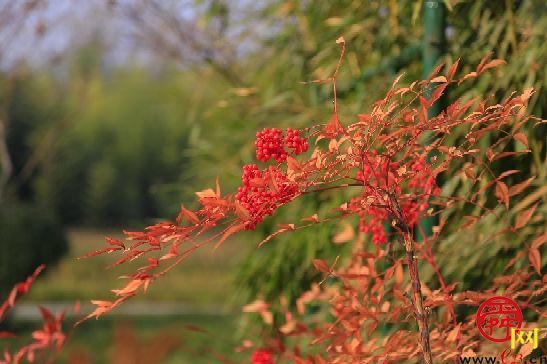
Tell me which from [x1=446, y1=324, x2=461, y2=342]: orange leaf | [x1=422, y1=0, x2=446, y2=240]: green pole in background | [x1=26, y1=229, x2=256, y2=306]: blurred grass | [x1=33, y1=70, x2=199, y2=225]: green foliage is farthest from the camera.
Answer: [x1=33, y1=70, x2=199, y2=225]: green foliage

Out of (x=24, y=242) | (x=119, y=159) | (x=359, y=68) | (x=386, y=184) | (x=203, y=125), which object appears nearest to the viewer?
(x=386, y=184)

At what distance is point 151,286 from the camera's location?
14117 mm

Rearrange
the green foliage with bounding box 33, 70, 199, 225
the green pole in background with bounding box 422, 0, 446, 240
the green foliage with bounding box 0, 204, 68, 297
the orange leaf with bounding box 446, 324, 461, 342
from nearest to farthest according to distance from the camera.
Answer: the orange leaf with bounding box 446, 324, 461, 342
the green pole in background with bounding box 422, 0, 446, 240
the green foliage with bounding box 0, 204, 68, 297
the green foliage with bounding box 33, 70, 199, 225

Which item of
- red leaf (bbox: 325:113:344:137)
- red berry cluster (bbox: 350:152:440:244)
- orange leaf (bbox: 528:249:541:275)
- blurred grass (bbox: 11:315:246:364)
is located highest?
red leaf (bbox: 325:113:344:137)

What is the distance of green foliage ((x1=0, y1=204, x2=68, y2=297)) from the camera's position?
10141 mm

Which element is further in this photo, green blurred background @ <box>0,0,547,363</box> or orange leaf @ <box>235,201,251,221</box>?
green blurred background @ <box>0,0,547,363</box>

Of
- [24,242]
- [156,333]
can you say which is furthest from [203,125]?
[156,333]

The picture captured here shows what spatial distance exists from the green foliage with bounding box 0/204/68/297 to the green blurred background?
2 centimetres

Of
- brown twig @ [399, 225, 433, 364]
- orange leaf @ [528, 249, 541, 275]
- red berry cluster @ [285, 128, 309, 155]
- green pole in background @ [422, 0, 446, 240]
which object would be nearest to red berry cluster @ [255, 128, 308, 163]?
red berry cluster @ [285, 128, 309, 155]

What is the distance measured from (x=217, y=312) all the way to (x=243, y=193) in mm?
10692

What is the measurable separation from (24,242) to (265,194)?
30.2 ft

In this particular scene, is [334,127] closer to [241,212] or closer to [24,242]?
[241,212]

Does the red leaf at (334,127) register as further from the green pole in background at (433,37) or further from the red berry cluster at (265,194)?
the green pole in background at (433,37)

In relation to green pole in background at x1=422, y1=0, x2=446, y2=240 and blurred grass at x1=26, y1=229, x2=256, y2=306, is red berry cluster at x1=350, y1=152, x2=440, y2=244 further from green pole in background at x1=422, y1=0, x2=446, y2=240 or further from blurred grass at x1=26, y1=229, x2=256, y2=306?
blurred grass at x1=26, y1=229, x2=256, y2=306
